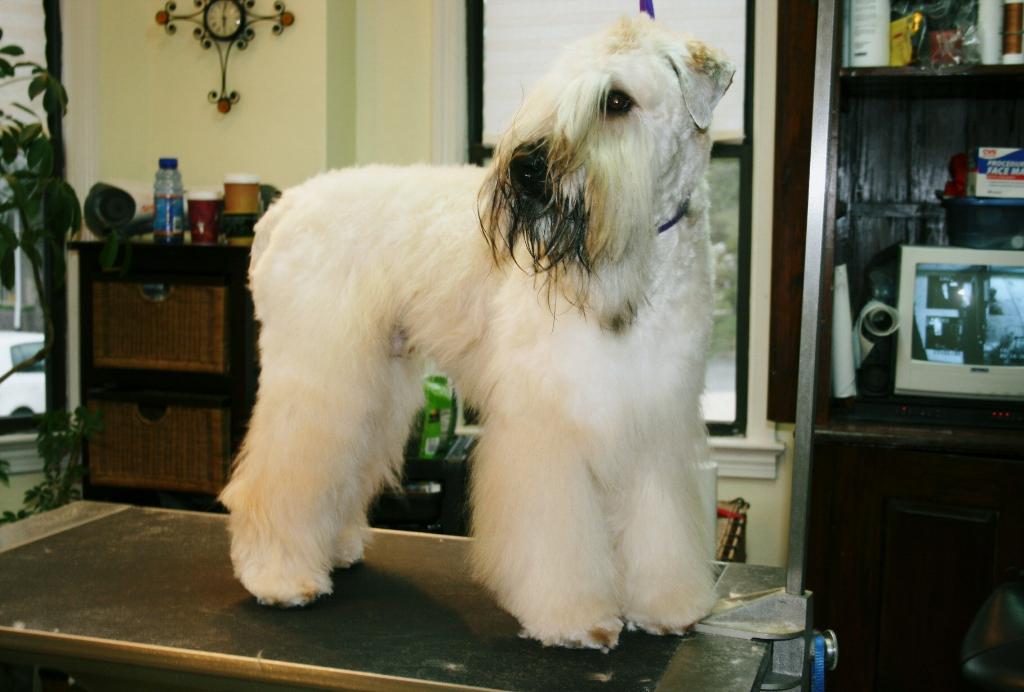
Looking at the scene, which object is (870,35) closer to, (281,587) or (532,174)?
(532,174)

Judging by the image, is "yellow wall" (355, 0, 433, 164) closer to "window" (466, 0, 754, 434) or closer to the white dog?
"window" (466, 0, 754, 434)

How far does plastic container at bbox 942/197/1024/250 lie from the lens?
122 inches

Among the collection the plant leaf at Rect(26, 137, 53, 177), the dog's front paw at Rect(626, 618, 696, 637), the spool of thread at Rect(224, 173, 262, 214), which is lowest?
the dog's front paw at Rect(626, 618, 696, 637)

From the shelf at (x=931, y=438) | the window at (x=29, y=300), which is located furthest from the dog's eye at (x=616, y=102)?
the window at (x=29, y=300)

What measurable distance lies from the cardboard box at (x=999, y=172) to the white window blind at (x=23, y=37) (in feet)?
11.0

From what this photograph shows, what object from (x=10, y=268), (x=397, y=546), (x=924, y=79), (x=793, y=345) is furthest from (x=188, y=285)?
(x=924, y=79)

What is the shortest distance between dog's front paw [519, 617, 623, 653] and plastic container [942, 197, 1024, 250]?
1.94m

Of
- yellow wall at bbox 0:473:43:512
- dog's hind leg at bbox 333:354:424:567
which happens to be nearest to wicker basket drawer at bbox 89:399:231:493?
yellow wall at bbox 0:473:43:512

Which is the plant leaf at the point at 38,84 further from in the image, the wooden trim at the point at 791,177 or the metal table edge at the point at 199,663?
the wooden trim at the point at 791,177

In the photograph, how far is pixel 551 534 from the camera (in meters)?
1.74

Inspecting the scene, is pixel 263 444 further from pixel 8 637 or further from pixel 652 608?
pixel 652 608

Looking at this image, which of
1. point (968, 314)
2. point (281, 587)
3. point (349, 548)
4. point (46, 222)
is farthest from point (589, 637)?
point (46, 222)

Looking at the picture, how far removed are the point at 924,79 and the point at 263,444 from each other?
2.17m

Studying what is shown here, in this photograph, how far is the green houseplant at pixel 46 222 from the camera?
3047mm
